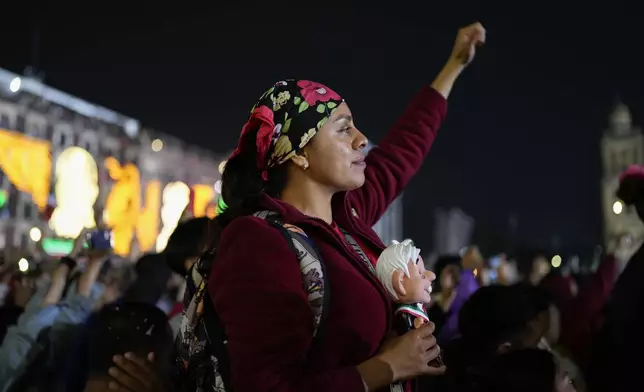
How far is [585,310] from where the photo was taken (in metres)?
→ 5.84

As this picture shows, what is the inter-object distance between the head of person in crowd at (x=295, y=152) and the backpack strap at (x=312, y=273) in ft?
0.93

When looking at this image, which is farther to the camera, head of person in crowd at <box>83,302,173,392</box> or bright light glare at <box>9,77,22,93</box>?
bright light glare at <box>9,77,22,93</box>

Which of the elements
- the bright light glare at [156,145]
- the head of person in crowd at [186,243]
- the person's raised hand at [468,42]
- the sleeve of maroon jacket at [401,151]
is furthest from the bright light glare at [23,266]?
the bright light glare at [156,145]

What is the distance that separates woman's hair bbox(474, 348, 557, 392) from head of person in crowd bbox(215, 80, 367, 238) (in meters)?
1.15

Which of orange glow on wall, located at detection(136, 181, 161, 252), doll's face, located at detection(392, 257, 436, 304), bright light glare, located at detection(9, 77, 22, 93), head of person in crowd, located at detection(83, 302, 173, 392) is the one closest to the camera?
doll's face, located at detection(392, 257, 436, 304)

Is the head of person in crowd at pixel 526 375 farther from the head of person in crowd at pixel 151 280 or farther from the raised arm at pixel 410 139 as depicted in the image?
the head of person in crowd at pixel 151 280

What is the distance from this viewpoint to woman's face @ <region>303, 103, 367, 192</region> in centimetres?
230

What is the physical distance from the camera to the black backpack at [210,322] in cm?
202

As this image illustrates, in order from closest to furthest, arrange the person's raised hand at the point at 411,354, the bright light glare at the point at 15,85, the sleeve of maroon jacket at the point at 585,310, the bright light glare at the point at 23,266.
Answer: the person's raised hand at the point at 411,354, the sleeve of maroon jacket at the point at 585,310, the bright light glare at the point at 23,266, the bright light glare at the point at 15,85

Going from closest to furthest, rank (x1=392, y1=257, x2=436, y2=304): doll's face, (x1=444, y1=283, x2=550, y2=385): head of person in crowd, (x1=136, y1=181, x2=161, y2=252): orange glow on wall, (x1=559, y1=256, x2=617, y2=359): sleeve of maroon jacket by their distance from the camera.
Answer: (x1=392, y1=257, x2=436, y2=304): doll's face < (x1=444, y1=283, x2=550, y2=385): head of person in crowd < (x1=559, y1=256, x2=617, y2=359): sleeve of maroon jacket < (x1=136, y1=181, x2=161, y2=252): orange glow on wall

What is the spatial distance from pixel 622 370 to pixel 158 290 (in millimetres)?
3211

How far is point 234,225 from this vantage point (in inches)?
81.8

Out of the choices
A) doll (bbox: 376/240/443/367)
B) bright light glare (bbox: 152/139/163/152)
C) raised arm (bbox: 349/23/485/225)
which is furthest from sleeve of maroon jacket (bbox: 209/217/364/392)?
bright light glare (bbox: 152/139/163/152)

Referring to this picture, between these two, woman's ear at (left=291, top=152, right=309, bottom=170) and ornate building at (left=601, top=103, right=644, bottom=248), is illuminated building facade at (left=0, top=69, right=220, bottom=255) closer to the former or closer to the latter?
woman's ear at (left=291, top=152, right=309, bottom=170)
